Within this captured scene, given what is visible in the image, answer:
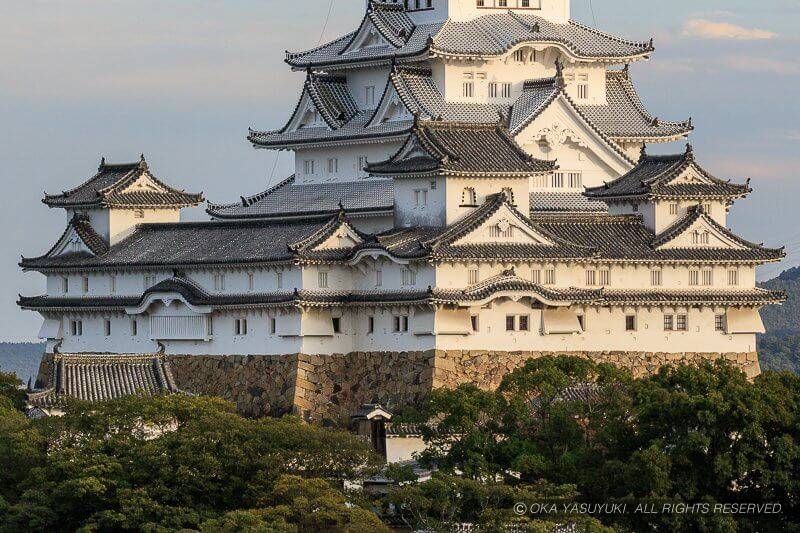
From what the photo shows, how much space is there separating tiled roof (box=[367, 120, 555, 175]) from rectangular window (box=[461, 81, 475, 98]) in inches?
291

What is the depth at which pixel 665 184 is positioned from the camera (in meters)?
82.2

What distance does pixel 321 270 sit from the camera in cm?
7956

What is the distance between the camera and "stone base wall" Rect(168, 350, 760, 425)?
77062 mm

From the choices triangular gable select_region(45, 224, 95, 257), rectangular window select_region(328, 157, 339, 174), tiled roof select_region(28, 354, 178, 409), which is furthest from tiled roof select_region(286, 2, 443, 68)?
tiled roof select_region(28, 354, 178, 409)

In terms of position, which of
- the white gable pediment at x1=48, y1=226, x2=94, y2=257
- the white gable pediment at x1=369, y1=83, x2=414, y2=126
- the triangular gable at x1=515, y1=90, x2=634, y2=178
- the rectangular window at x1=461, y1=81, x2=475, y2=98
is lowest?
the white gable pediment at x1=48, y1=226, x2=94, y2=257

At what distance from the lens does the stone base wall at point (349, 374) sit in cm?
7706

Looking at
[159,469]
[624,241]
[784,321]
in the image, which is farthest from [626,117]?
[784,321]

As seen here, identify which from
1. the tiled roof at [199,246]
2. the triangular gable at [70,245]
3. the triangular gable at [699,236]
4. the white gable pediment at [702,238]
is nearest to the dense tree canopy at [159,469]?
the tiled roof at [199,246]

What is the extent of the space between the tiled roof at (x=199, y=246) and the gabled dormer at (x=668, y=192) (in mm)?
10256

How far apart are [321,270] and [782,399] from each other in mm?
18956

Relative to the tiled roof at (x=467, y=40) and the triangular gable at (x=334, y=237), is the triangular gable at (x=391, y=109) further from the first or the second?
the triangular gable at (x=334, y=237)

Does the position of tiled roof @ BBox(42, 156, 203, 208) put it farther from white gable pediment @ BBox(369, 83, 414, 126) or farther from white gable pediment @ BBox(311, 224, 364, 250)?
white gable pediment @ BBox(311, 224, 364, 250)

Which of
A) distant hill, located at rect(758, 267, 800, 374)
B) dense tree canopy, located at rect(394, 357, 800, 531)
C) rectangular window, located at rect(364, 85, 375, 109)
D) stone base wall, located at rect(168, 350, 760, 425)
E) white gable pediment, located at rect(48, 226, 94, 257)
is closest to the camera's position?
dense tree canopy, located at rect(394, 357, 800, 531)

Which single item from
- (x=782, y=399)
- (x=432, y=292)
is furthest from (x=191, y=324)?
(x=782, y=399)
